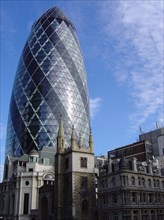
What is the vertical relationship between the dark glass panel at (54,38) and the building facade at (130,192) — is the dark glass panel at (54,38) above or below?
above

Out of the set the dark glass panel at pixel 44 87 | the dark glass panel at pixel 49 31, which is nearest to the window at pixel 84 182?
the dark glass panel at pixel 44 87

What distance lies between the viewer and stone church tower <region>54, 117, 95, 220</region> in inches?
2019

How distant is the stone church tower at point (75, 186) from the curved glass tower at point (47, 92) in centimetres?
3044

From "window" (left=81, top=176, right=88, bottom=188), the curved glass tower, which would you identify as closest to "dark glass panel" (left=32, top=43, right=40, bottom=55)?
the curved glass tower

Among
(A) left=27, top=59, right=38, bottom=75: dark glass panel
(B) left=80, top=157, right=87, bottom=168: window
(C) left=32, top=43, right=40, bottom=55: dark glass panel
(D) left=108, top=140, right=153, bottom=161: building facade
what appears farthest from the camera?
(C) left=32, top=43, right=40, bottom=55: dark glass panel

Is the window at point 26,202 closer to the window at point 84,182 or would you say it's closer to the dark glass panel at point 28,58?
the window at point 84,182

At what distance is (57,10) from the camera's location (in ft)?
375

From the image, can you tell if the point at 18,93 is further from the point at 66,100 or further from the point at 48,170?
the point at 48,170

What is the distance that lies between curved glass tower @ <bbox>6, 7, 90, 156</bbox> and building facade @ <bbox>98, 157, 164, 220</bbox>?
3745 cm

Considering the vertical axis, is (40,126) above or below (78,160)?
above

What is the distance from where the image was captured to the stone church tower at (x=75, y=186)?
2019 inches

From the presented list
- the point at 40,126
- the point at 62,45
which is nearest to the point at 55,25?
the point at 62,45

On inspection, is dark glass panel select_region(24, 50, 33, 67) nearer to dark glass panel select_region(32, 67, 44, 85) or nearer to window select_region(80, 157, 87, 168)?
dark glass panel select_region(32, 67, 44, 85)

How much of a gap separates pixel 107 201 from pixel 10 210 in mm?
30211
